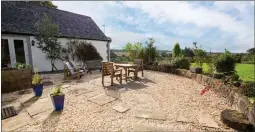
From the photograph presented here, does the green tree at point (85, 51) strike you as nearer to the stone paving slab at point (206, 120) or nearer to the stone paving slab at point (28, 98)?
the stone paving slab at point (28, 98)

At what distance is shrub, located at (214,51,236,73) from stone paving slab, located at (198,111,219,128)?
288 cm

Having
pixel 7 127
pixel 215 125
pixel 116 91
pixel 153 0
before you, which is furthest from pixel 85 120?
pixel 153 0

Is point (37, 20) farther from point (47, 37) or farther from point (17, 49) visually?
point (17, 49)

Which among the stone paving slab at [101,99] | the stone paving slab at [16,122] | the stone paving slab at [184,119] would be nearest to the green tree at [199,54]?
the stone paving slab at [184,119]

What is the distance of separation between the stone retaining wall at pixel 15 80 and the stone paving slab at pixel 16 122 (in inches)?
95.4

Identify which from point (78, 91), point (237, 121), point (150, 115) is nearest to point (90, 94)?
point (78, 91)

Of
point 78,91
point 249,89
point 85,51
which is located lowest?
point 78,91

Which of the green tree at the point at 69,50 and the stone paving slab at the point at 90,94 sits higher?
the green tree at the point at 69,50

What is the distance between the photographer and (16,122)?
9.54 feet

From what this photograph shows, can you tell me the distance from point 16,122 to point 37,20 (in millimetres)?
9237

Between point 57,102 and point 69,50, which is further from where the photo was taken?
point 69,50

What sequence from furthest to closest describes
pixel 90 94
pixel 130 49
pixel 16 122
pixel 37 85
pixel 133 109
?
pixel 130 49, pixel 90 94, pixel 37 85, pixel 133 109, pixel 16 122

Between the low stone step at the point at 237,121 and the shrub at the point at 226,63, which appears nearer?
the low stone step at the point at 237,121

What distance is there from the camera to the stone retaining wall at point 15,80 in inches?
192
